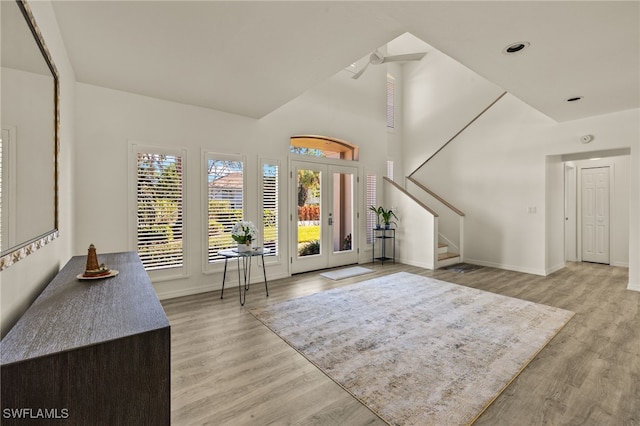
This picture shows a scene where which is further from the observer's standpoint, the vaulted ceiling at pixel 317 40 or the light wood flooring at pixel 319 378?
the vaulted ceiling at pixel 317 40

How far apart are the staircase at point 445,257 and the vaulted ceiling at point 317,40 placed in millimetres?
3403

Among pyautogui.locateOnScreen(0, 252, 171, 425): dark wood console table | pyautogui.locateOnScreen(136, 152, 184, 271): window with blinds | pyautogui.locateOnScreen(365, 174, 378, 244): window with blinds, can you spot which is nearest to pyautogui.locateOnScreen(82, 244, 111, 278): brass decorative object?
pyautogui.locateOnScreen(0, 252, 171, 425): dark wood console table

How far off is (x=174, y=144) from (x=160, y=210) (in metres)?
0.92

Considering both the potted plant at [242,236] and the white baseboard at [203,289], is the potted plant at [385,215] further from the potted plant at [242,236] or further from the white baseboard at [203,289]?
the potted plant at [242,236]

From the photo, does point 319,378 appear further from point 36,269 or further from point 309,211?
point 309,211

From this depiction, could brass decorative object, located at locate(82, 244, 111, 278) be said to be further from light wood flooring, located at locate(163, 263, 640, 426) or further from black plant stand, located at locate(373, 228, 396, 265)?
black plant stand, located at locate(373, 228, 396, 265)

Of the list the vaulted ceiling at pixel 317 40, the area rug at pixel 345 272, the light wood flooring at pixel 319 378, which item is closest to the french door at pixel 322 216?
the area rug at pixel 345 272

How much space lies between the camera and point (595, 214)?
6.48 m

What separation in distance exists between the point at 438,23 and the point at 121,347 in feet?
9.05

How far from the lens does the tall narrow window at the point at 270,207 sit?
15.9 ft

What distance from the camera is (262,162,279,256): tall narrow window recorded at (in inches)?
191

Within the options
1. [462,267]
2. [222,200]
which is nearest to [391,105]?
[462,267]

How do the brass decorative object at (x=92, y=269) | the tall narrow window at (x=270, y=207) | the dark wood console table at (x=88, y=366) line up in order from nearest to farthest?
the dark wood console table at (x=88, y=366)
the brass decorative object at (x=92, y=269)
the tall narrow window at (x=270, y=207)

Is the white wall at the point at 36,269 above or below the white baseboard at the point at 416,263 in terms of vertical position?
above
